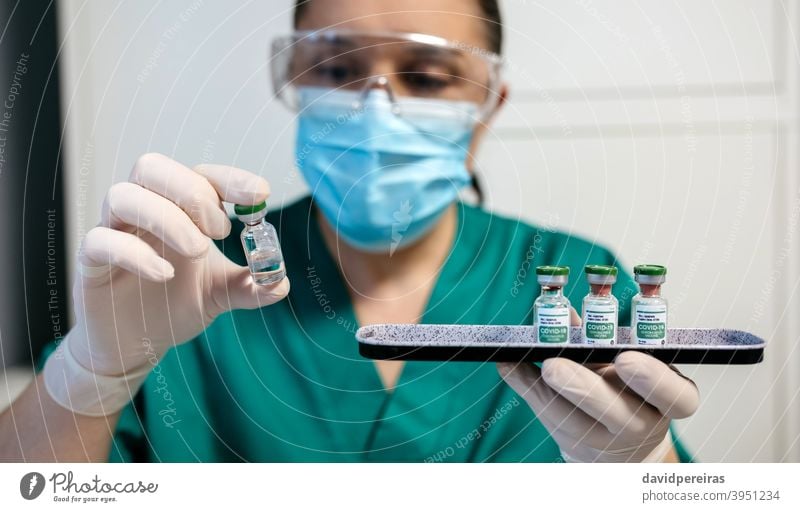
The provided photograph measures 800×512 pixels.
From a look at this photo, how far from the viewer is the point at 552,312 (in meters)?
0.66

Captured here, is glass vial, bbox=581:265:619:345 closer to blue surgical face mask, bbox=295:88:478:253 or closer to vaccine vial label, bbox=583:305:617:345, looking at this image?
vaccine vial label, bbox=583:305:617:345

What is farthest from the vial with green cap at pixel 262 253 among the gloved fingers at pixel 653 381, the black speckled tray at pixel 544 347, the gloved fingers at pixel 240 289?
the gloved fingers at pixel 653 381

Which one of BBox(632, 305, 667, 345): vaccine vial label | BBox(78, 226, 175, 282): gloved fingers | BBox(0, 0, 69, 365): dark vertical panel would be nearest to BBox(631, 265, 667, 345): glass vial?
BBox(632, 305, 667, 345): vaccine vial label

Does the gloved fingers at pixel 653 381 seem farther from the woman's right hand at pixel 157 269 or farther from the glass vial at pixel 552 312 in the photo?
the woman's right hand at pixel 157 269

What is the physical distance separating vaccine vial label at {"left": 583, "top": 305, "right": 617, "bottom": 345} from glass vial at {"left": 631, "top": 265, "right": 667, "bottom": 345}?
3 centimetres

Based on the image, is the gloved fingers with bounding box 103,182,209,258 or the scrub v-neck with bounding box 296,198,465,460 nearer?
the gloved fingers with bounding box 103,182,209,258

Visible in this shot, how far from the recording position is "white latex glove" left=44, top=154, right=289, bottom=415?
0.65 meters

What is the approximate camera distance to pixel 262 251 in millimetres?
686

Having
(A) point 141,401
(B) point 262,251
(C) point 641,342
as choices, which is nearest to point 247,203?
(B) point 262,251

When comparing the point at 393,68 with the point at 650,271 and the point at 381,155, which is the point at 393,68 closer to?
the point at 381,155

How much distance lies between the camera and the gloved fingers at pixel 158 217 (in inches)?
25.5

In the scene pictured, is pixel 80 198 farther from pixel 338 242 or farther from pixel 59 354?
pixel 338 242

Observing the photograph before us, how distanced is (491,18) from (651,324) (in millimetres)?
397

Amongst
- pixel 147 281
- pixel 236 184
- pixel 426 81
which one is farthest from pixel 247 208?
pixel 426 81
